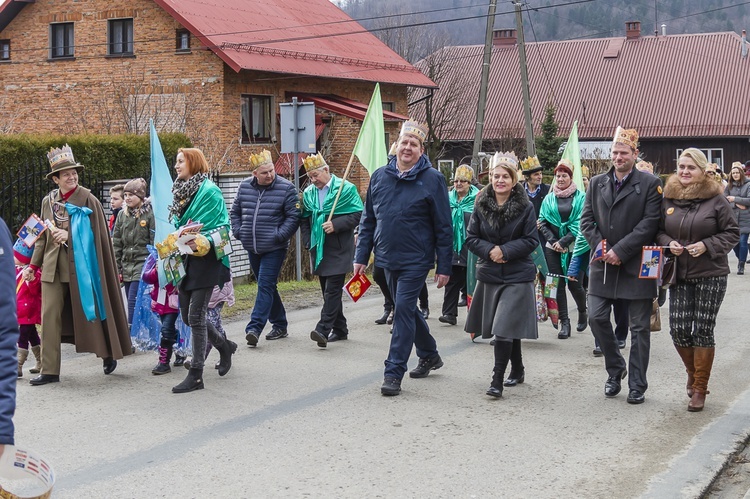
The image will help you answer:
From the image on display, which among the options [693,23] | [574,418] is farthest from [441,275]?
[693,23]

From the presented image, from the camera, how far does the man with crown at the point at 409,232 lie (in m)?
8.17

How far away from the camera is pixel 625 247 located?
307 inches

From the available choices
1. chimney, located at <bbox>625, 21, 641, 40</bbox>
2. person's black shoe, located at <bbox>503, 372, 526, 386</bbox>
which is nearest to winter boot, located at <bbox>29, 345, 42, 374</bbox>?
person's black shoe, located at <bbox>503, 372, 526, 386</bbox>

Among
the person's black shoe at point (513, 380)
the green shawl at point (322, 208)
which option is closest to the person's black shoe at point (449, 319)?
the green shawl at point (322, 208)

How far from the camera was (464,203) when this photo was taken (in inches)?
478

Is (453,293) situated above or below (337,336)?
above

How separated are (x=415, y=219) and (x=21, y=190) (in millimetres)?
7561

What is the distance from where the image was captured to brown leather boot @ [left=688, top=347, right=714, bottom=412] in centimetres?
771

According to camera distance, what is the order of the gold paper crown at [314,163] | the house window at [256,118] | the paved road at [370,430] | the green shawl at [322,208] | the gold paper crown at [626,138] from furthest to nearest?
the house window at [256,118] → the gold paper crown at [314,163] → the green shawl at [322,208] → the gold paper crown at [626,138] → the paved road at [370,430]

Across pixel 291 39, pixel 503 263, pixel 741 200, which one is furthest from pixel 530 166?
pixel 291 39

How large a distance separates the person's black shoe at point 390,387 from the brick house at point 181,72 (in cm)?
1904

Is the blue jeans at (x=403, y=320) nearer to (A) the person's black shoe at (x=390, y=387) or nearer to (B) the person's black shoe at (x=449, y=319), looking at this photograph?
(A) the person's black shoe at (x=390, y=387)

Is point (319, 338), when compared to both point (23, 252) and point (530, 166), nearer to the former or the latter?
point (23, 252)

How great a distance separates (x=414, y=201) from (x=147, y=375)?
2.69 meters
